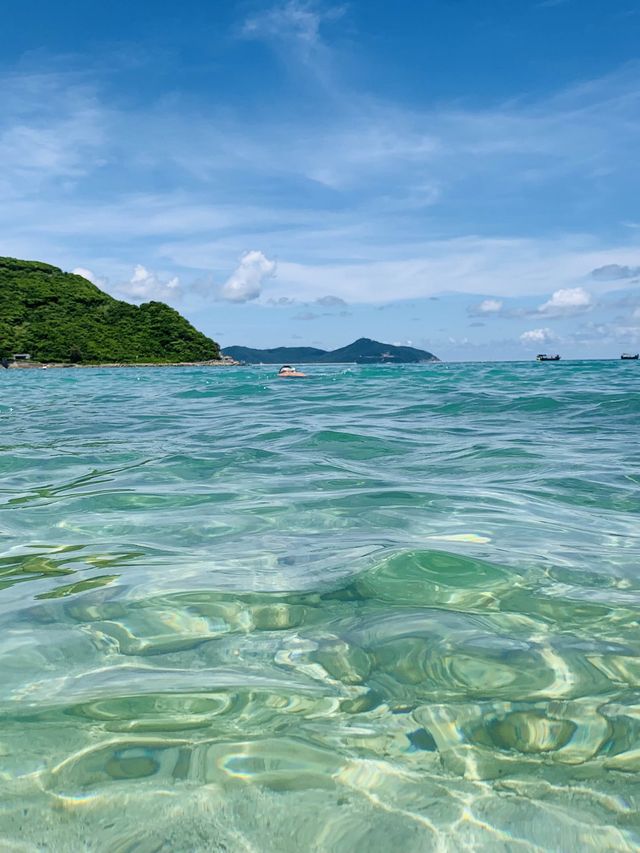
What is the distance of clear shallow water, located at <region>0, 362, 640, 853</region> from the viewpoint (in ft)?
5.21

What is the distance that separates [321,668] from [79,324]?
133967 millimetres

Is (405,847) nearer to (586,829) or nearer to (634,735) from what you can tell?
(586,829)

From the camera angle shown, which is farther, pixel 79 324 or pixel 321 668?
pixel 79 324

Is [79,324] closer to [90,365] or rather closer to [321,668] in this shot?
[90,365]

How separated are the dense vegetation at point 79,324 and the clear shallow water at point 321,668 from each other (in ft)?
374

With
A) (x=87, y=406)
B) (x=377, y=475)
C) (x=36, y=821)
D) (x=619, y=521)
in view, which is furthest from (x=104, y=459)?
(x=87, y=406)

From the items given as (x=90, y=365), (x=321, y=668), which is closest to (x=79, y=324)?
(x=90, y=365)

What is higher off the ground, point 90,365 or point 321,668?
point 90,365

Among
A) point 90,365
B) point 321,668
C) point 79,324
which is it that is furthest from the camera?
point 79,324

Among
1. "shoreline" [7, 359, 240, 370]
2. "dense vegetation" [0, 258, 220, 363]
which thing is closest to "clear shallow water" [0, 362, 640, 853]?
"shoreline" [7, 359, 240, 370]

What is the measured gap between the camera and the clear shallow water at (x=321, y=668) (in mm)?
1587

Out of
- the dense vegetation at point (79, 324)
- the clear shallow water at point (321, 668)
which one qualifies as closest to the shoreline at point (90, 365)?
the dense vegetation at point (79, 324)

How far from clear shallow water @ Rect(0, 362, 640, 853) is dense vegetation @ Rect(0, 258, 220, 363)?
114 metres

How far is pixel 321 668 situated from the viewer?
7.62 feet
